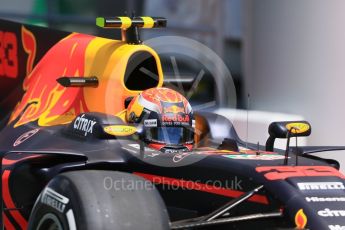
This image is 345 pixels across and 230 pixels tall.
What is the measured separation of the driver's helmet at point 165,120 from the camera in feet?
18.0

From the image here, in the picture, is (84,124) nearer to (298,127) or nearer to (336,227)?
(298,127)

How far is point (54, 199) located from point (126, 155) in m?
0.78

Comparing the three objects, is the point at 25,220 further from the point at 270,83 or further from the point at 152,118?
the point at 270,83

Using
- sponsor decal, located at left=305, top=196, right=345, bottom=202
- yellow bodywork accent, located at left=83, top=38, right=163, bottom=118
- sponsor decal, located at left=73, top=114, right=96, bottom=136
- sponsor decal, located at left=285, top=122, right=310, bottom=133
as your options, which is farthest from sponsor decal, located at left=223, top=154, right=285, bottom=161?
yellow bodywork accent, located at left=83, top=38, right=163, bottom=118

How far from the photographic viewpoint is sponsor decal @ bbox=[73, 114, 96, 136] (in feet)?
17.5

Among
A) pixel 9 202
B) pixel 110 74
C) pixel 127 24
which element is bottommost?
pixel 9 202

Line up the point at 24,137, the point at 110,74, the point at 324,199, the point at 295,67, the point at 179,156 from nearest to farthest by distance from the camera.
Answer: the point at 324,199 < the point at 179,156 < the point at 24,137 < the point at 110,74 < the point at 295,67

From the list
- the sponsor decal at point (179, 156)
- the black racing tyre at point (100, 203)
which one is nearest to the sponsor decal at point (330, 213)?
the black racing tyre at point (100, 203)

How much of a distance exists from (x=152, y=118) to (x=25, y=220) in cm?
110

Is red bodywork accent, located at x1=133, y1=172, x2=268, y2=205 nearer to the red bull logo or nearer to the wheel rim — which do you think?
the wheel rim

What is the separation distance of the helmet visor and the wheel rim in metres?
1.10

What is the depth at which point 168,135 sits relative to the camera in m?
5.51

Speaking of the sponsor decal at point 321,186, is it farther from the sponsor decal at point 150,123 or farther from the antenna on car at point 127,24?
the antenna on car at point 127,24

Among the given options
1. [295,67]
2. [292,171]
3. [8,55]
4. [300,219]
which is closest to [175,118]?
[292,171]
